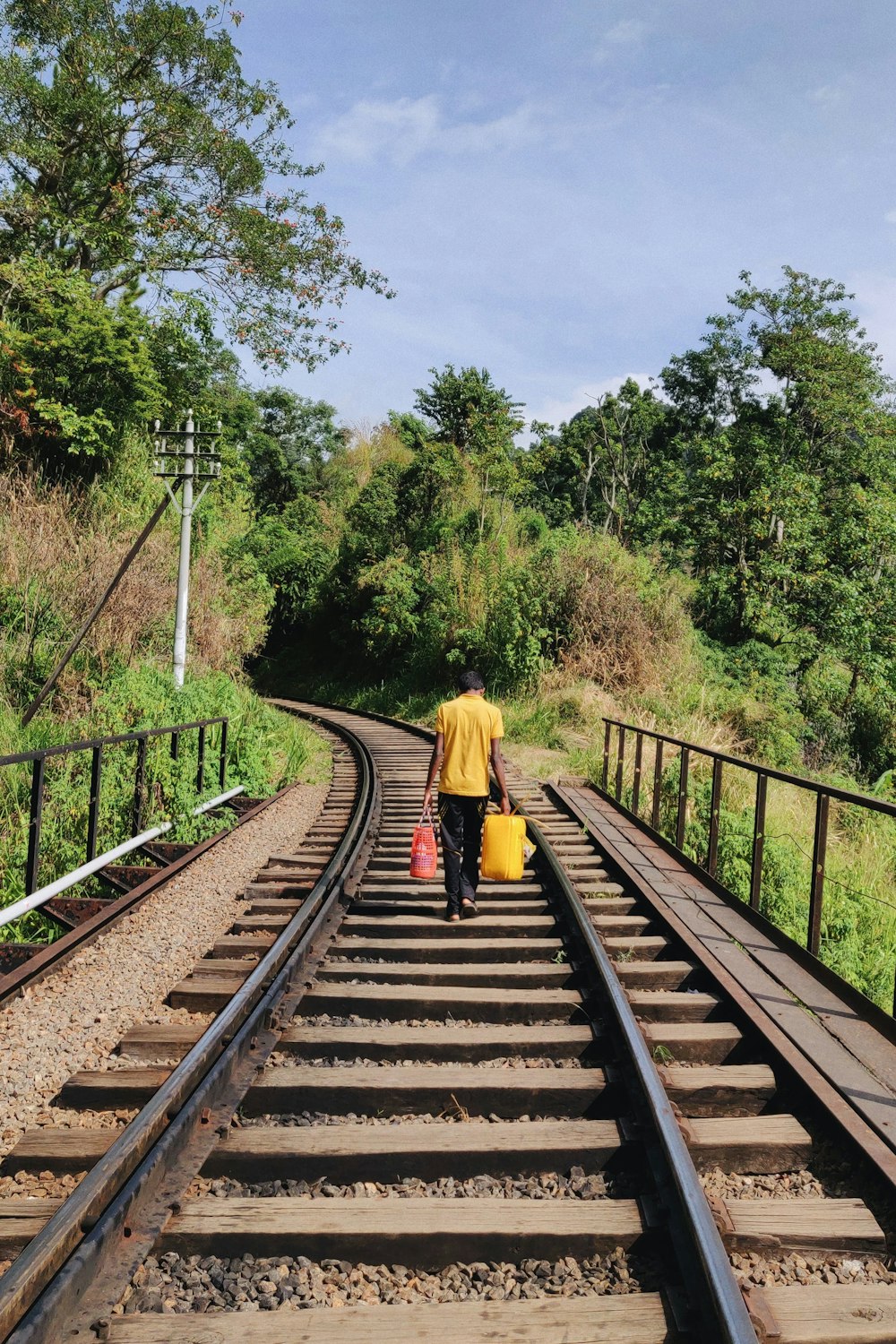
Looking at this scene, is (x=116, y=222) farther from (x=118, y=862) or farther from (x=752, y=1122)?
(x=752, y=1122)

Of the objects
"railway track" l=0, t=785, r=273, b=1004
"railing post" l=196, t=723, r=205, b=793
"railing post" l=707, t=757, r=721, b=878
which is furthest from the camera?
"railing post" l=196, t=723, r=205, b=793

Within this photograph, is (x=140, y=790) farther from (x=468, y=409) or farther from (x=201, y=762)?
(x=468, y=409)

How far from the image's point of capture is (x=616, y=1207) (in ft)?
9.36

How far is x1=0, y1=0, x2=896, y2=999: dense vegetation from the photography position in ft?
42.6

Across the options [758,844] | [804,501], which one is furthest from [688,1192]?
[804,501]

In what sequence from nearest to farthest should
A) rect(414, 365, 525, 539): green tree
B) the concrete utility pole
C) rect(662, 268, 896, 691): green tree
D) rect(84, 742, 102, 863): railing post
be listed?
rect(84, 742, 102, 863): railing post < the concrete utility pole < rect(662, 268, 896, 691): green tree < rect(414, 365, 525, 539): green tree

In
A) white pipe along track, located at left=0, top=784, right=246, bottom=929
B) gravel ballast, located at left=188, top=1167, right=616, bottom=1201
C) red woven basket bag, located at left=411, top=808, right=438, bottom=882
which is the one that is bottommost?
gravel ballast, located at left=188, top=1167, right=616, bottom=1201

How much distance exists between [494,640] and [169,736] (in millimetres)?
11963

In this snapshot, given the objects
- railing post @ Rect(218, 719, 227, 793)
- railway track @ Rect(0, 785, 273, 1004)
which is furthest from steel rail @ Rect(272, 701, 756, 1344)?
railing post @ Rect(218, 719, 227, 793)

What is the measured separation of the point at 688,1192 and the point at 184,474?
1431 cm

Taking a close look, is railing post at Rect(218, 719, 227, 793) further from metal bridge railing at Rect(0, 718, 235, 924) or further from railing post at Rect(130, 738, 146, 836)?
railing post at Rect(130, 738, 146, 836)

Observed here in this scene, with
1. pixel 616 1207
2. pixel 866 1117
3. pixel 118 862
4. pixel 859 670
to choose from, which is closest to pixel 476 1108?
pixel 616 1207

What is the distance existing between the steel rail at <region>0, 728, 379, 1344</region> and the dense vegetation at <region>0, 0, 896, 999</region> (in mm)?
5904

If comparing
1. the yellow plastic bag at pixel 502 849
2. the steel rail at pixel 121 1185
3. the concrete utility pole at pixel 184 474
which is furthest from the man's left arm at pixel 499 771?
the concrete utility pole at pixel 184 474
